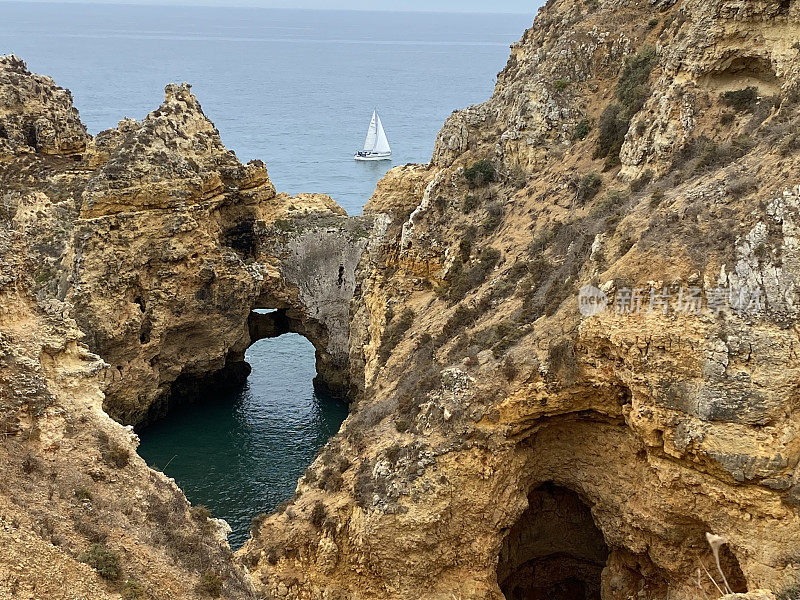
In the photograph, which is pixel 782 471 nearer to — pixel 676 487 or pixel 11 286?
pixel 676 487

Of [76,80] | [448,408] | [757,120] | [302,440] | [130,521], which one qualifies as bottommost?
[302,440]

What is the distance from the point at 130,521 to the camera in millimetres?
20719

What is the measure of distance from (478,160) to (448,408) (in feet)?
53.6

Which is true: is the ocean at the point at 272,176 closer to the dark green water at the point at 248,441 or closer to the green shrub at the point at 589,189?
the dark green water at the point at 248,441

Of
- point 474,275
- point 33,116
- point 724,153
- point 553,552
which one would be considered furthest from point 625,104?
point 33,116

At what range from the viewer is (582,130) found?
3562 cm

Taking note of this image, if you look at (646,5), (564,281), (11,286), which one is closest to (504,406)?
(564,281)

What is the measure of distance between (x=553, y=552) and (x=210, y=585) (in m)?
15.4

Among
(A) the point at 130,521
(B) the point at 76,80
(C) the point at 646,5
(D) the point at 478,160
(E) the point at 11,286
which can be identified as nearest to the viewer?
(A) the point at 130,521

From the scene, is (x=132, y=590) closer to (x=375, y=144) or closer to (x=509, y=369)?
(x=509, y=369)

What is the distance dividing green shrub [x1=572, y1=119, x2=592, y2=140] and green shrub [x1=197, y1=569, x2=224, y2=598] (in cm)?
2312

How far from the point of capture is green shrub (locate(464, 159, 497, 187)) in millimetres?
38000

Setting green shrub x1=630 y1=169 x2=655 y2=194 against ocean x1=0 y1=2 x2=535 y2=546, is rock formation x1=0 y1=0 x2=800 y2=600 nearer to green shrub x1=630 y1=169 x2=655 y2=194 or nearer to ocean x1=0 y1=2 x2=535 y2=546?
green shrub x1=630 y1=169 x2=655 y2=194

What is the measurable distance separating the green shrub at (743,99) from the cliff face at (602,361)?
67mm
